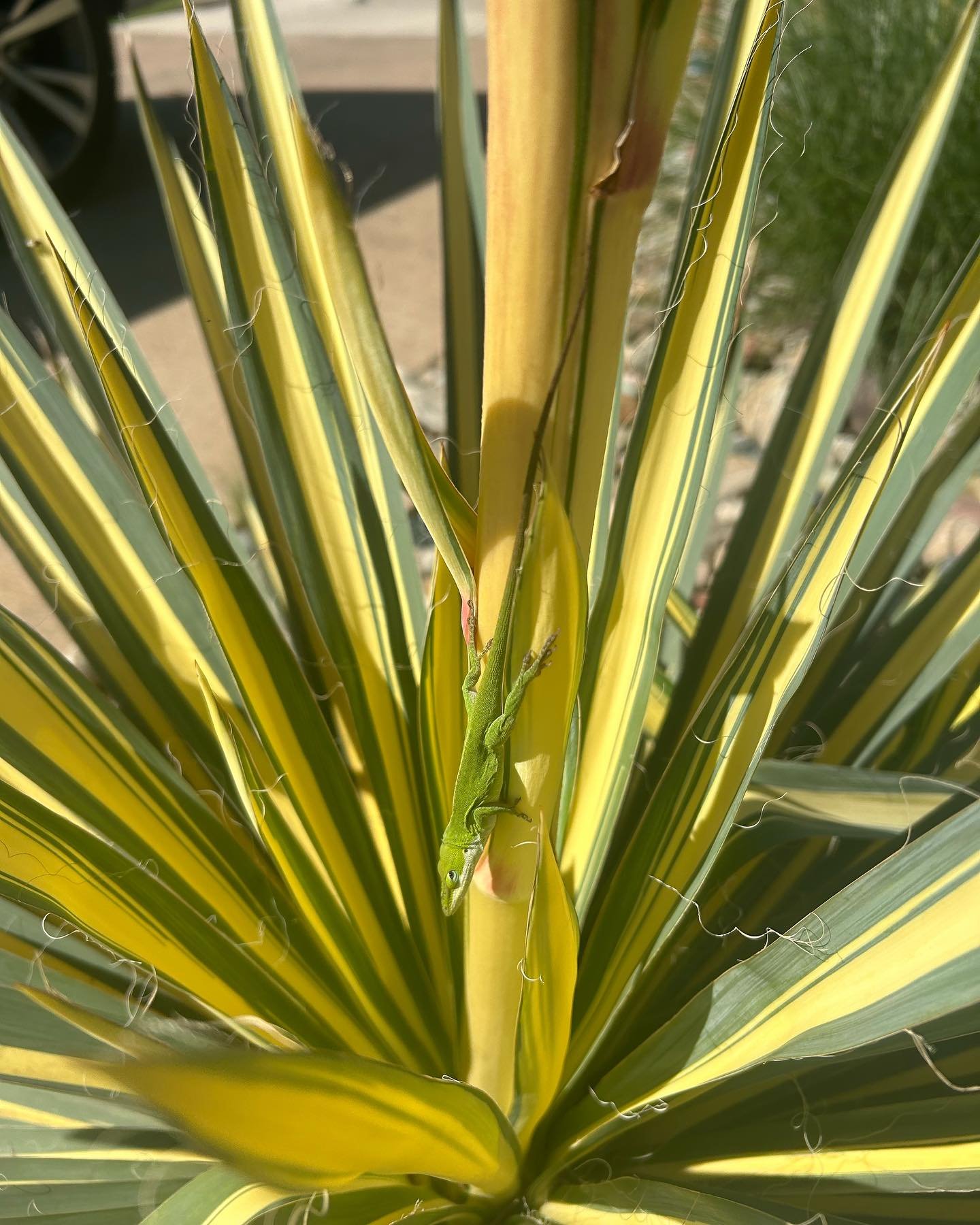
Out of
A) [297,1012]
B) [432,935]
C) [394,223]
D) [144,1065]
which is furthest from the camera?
[394,223]

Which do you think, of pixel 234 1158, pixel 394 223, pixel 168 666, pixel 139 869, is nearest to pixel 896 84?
pixel 394 223

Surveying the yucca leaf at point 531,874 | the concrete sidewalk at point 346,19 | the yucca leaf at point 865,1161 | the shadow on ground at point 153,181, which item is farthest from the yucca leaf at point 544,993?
the concrete sidewalk at point 346,19

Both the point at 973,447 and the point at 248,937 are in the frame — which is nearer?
the point at 248,937

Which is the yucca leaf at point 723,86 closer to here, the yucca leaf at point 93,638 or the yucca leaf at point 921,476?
the yucca leaf at point 921,476

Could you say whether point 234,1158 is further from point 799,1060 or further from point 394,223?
point 394,223

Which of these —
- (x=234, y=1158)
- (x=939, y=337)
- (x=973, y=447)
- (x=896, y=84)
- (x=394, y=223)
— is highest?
(x=394, y=223)

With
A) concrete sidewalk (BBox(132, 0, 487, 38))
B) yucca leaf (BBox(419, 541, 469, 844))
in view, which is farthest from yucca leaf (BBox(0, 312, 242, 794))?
concrete sidewalk (BBox(132, 0, 487, 38))

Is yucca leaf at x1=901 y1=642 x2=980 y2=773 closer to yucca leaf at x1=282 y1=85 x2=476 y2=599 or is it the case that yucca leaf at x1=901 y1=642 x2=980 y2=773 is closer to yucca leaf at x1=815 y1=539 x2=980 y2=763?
yucca leaf at x1=815 y1=539 x2=980 y2=763
